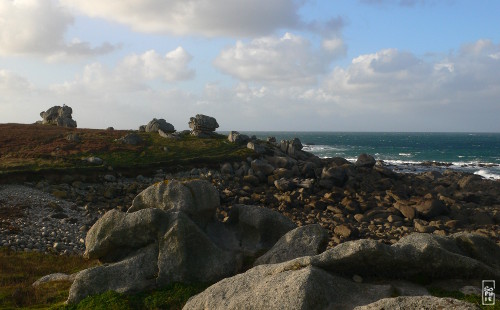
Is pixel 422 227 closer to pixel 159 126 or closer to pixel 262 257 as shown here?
pixel 262 257

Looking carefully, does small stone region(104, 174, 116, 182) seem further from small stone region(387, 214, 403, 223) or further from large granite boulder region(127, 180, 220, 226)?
small stone region(387, 214, 403, 223)

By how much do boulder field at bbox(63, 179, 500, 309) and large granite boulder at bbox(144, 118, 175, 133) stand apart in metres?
63.6

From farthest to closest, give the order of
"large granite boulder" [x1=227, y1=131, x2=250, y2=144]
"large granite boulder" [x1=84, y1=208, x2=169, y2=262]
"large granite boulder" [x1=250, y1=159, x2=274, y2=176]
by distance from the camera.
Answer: "large granite boulder" [x1=227, y1=131, x2=250, y2=144], "large granite boulder" [x1=250, y1=159, x2=274, y2=176], "large granite boulder" [x1=84, y1=208, x2=169, y2=262]

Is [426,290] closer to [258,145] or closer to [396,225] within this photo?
[396,225]

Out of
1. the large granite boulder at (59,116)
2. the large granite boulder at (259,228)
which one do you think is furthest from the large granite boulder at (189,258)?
the large granite boulder at (59,116)

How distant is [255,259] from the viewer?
60.6ft

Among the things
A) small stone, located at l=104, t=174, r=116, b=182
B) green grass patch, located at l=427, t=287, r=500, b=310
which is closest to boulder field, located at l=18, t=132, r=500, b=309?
green grass patch, located at l=427, t=287, r=500, b=310

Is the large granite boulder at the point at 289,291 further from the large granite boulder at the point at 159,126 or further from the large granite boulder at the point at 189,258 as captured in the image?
the large granite boulder at the point at 159,126

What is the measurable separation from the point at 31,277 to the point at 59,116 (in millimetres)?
88073

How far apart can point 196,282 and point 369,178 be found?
151ft

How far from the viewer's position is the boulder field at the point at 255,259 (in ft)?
37.6

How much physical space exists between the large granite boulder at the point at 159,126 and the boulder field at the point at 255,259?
209ft

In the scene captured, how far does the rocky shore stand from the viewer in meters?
32.9

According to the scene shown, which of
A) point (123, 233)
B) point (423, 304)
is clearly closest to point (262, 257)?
point (123, 233)
